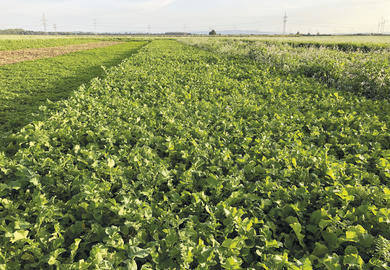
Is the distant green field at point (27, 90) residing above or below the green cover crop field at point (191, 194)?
above

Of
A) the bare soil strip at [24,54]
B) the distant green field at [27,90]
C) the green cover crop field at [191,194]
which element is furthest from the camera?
the bare soil strip at [24,54]

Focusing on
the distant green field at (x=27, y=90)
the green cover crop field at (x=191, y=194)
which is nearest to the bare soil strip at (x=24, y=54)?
the distant green field at (x=27, y=90)

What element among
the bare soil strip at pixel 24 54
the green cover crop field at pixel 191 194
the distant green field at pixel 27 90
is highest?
the bare soil strip at pixel 24 54

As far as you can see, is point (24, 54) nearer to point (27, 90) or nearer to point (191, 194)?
point (27, 90)

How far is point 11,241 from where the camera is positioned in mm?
2141

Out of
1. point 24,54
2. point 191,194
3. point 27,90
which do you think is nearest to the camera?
point 191,194

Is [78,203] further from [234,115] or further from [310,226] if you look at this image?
[234,115]

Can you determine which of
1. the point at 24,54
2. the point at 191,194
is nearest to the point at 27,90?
the point at 191,194

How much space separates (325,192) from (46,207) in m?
3.15

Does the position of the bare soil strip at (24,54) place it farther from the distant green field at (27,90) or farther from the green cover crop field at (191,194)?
the green cover crop field at (191,194)

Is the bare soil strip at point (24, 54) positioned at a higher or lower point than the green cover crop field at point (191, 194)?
higher

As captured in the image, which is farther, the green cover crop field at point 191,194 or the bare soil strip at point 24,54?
the bare soil strip at point 24,54

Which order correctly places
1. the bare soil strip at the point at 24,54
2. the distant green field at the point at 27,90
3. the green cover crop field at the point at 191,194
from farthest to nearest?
the bare soil strip at the point at 24,54, the distant green field at the point at 27,90, the green cover crop field at the point at 191,194

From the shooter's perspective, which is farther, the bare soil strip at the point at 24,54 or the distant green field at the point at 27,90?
the bare soil strip at the point at 24,54
